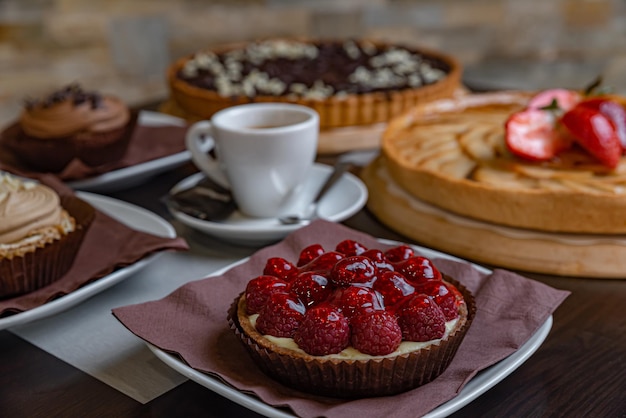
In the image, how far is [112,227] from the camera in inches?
50.5

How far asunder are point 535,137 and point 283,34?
8.18 ft

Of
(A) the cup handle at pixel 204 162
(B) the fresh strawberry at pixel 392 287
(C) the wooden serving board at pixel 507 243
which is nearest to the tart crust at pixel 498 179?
(C) the wooden serving board at pixel 507 243

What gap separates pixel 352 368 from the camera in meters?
0.81

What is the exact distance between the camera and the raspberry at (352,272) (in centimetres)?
87

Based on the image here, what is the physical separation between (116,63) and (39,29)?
36 centimetres

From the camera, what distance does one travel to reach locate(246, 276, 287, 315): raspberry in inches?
35.1

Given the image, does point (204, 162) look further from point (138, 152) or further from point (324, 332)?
point (324, 332)

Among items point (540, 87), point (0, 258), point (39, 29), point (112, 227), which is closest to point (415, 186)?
point (112, 227)

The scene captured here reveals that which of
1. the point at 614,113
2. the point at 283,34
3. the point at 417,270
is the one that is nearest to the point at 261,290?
the point at 417,270

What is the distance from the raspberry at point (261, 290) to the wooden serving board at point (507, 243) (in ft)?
1.57

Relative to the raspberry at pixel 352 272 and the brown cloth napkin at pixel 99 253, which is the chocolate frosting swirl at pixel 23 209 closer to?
the brown cloth napkin at pixel 99 253

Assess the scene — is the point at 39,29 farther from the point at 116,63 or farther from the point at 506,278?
the point at 506,278

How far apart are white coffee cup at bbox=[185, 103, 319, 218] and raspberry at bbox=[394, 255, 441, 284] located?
19.5 inches

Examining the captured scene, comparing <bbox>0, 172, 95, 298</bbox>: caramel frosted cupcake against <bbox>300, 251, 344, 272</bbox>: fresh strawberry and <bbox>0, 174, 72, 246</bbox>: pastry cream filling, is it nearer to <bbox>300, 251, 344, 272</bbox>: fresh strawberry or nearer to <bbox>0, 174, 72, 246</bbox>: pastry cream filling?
<bbox>0, 174, 72, 246</bbox>: pastry cream filling
